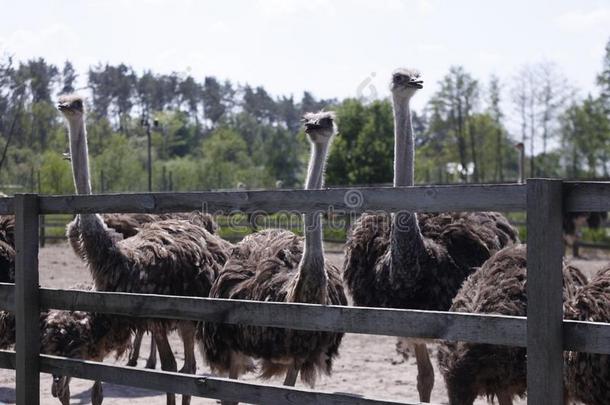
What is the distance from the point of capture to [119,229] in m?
6.89

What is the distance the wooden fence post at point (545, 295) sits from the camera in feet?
8.42

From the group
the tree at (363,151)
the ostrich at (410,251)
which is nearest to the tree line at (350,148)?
the tree at (363,151)

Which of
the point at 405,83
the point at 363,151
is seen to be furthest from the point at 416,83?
the point at 363,151

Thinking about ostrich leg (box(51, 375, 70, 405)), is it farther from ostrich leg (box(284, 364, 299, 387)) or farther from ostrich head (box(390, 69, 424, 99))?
ostrich head (box(390, 69, 424, 99))

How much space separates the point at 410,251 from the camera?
5004 millimetres

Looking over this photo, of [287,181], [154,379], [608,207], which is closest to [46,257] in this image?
[154,379]

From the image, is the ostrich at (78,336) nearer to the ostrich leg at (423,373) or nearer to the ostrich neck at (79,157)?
the ostrich neck at (79,157)

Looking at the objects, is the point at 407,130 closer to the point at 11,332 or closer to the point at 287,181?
the point at 11,332

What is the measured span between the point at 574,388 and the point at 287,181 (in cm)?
4496

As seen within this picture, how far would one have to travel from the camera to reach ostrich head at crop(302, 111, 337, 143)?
475cm

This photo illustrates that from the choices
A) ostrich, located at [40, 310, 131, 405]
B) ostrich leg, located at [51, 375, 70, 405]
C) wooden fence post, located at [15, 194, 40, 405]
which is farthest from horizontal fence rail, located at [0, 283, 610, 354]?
ostrich leg, located at [51, 375, 70, 405]

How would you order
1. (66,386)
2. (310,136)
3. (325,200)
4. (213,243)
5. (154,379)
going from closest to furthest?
(325,200) < (154,379) < (310,136) < (66,386) < (213,243)

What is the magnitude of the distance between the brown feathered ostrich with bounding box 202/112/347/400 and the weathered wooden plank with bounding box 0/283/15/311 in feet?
4.17

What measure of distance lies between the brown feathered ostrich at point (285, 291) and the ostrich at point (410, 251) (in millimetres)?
302
